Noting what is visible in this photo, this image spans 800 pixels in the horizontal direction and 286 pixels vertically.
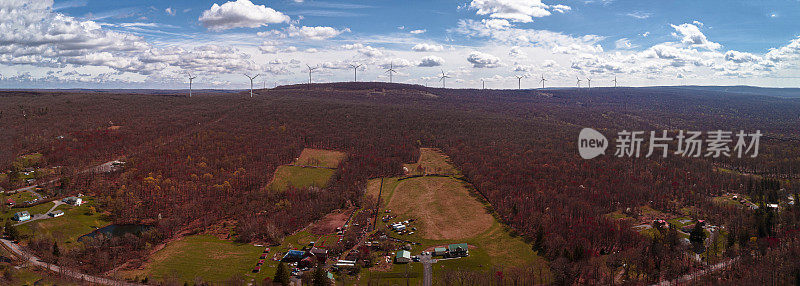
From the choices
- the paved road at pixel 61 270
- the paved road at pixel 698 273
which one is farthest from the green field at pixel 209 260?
the paved road at pixel 698 273

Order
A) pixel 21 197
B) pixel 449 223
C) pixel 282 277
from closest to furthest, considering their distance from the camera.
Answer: pixel 282 277
pixel 449 223
pixel 21 197

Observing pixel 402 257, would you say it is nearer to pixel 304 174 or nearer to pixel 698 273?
pixel 698 273

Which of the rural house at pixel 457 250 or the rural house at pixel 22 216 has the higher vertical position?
the rural house at pixel 22 216

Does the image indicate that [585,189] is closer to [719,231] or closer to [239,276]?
[719,231]

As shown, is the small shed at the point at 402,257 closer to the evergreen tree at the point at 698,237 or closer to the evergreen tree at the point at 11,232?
the evergreen tree at the point at 698,237

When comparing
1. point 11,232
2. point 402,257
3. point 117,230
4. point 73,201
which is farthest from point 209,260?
point 73,201

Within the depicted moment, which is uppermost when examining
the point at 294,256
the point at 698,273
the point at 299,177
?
the point at 299,177
